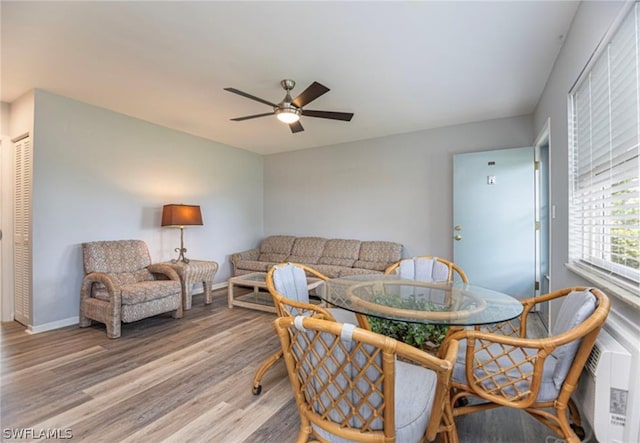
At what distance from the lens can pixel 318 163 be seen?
5.43 m

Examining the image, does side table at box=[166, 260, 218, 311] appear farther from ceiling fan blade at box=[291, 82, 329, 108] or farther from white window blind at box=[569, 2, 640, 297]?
white window blind at box=[569, 2, 640, 297]

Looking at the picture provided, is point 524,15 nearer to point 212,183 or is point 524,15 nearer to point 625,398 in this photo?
point 625,398

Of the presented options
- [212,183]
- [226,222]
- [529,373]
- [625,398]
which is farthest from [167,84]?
[625,398]

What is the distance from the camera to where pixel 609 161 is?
5.34ft

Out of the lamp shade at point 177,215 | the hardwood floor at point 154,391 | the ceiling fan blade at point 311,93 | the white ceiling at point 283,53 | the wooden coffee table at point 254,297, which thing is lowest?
the hardwood floor at point 154,391

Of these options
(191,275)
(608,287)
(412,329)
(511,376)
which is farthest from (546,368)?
(191,275)

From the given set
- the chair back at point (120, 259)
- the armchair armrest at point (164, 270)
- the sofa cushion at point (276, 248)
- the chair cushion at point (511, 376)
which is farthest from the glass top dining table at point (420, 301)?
the sofa cushion at point (276, 248)

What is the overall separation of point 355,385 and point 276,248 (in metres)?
4.64

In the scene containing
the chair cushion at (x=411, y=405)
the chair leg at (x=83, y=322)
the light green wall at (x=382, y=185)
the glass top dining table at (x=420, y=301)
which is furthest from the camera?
the light green wall at (x=382, y=185)

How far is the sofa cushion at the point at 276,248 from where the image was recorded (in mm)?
5385

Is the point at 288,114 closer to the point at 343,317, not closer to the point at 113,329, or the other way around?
the point at 343,317

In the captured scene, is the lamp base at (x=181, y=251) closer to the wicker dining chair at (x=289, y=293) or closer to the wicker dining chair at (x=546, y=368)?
the wicker dining chair at (x=289, y=293)

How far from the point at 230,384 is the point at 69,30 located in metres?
2.75

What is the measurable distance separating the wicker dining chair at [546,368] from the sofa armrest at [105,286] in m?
3.02
